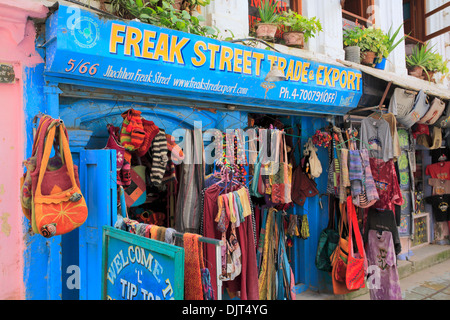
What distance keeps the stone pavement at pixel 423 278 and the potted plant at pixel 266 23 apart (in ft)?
14.9

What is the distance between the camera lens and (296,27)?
6.78m

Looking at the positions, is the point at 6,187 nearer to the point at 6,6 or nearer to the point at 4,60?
the point at 4,60

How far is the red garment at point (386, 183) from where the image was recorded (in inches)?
260

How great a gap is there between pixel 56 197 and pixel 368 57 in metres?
6.98

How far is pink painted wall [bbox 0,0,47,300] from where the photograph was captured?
149 inches

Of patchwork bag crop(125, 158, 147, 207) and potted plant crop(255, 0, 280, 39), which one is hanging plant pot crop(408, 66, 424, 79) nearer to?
potted plant crop(255, 0, 280, 39)

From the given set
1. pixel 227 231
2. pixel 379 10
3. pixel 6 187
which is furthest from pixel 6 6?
pixel 379 10

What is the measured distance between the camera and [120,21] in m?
4.12

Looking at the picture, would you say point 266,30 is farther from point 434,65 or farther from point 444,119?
point 434,65

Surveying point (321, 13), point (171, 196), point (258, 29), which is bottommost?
point (171, 196)

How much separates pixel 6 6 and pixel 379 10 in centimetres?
783

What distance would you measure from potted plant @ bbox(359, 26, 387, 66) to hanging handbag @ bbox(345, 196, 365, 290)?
130 inches

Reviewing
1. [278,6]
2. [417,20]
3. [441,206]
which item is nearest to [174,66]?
[278,6]

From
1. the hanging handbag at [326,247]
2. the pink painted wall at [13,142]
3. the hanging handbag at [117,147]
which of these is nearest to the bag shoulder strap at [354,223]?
the hanging handbag at [326,247]
